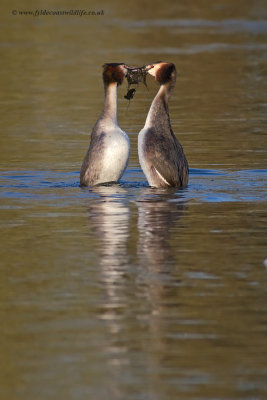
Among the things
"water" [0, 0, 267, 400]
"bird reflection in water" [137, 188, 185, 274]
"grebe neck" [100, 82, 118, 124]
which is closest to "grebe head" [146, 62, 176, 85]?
"grebe neck" [100, 82, 118, 124]

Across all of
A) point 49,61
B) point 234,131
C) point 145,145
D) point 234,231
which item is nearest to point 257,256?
point 234,231

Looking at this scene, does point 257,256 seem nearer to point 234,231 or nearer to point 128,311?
point 234,231

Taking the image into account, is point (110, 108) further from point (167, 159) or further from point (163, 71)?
point (167, 159)

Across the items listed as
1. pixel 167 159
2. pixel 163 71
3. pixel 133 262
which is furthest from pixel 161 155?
pixel 133 262

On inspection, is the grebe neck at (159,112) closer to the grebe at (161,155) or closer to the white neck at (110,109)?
the grebe at (161,155)

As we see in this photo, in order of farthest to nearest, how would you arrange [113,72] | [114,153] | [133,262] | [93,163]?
1. [113,72]
2. [93,163]
3. [114,153]
4. [133,262]

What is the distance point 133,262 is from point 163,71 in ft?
16.9

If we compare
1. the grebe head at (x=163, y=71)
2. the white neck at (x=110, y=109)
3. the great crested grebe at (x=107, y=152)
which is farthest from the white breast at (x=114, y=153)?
the grebe head at (x=163, y=71)

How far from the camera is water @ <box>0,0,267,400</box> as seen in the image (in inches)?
263

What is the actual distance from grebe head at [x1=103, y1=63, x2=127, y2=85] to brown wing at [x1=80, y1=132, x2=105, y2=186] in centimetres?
86

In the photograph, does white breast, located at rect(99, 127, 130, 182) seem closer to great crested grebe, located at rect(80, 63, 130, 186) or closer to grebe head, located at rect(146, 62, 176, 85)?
great crested grebe, located at rect(80, 63, 130, 186)

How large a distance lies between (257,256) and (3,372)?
3.46 meters

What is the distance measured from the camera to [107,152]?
1336cm

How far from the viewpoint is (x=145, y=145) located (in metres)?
13.3
